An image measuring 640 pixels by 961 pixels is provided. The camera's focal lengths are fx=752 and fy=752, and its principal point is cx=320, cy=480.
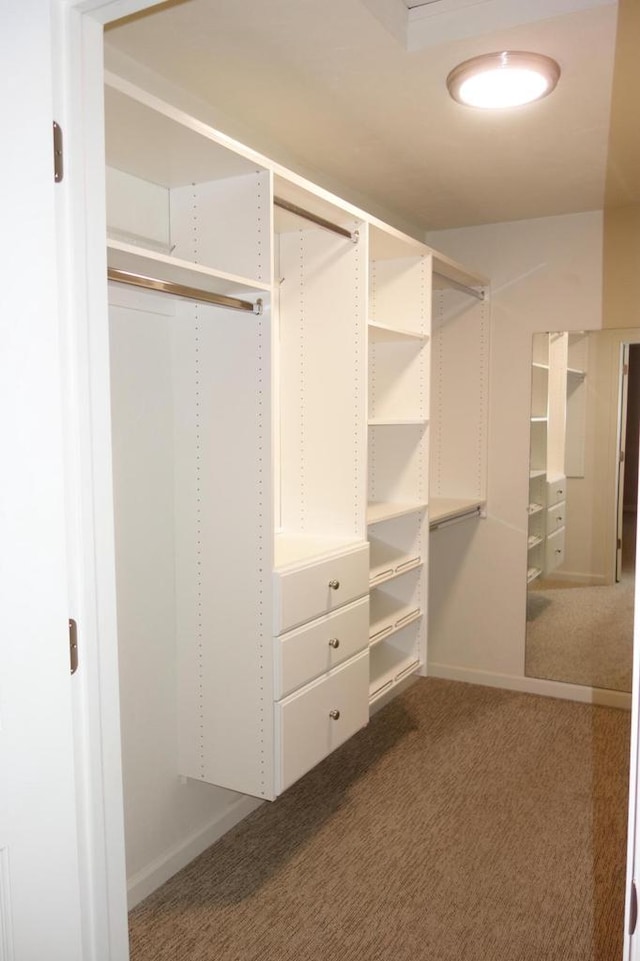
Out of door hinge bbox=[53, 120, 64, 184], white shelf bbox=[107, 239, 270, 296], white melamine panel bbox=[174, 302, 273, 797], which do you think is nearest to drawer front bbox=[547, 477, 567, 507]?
white melamine panel bbox=[174, 302, 273, 797]

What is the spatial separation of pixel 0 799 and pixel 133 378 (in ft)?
4.36

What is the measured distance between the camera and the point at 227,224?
2223mm

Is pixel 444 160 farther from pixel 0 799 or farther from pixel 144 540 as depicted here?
pixel 0 799

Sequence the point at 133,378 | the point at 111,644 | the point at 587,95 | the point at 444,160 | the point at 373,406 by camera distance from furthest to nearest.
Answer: the point at 373,406 < the point at 444,160 < the point at 587,95 < the point at 133,378 < the point at 111,644

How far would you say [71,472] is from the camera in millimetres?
1217

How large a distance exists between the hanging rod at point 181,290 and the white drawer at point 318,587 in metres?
0.80

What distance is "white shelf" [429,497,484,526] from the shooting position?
3668mm

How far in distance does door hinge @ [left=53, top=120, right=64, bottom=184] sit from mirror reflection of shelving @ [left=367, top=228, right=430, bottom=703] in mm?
2136

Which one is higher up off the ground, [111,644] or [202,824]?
[111,644]

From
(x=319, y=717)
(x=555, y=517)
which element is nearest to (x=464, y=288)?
(x=555, y=517)

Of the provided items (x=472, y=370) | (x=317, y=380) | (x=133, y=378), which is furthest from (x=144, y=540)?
(x=472, y=370)

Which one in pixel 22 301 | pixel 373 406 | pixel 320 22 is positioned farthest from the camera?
pixel 373 406

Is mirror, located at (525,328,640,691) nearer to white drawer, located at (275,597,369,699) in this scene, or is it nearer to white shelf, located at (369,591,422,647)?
white shelf, located at (369,591,422,647)

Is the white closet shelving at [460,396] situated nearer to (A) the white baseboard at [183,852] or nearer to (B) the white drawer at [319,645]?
(B) the white drawer at [319,645]
